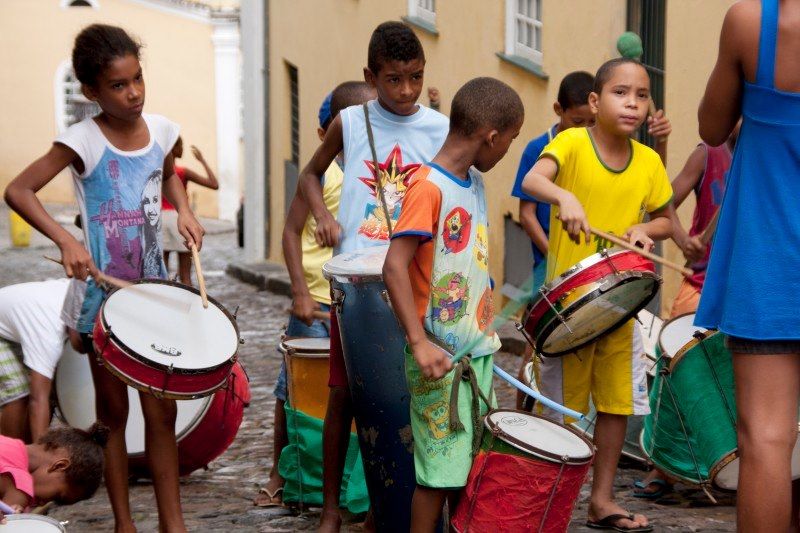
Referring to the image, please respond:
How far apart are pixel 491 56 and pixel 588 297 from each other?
8.01 meters

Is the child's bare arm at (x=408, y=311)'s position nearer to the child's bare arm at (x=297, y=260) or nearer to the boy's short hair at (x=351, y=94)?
the child's bare arm at (x=297, y=260)

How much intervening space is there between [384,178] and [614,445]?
1324 mm

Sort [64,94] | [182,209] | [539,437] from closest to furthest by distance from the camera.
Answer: [539,437] → [182,209] → [64,94]

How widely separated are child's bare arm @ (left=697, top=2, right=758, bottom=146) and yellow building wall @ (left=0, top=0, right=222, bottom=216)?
33157mm

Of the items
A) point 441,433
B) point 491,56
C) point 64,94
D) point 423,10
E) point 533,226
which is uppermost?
point 64,94

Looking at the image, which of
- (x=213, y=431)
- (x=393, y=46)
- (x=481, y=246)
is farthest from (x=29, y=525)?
(x=213, y=431)

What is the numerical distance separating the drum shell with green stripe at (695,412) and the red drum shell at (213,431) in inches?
71.9

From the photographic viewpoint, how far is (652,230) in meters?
5.39

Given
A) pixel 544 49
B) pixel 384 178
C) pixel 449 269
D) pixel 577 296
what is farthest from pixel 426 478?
pixel 544 49

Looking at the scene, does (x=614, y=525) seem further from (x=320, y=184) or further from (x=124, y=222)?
(x=124, y=222)

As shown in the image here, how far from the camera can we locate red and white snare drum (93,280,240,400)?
15.5ft

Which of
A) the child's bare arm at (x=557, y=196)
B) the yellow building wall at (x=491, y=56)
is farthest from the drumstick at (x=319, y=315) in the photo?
the yellow building wall at (x=491, y=56)

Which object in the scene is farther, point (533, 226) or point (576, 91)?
point (576, 91)

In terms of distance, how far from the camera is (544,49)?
11641 millimetres
